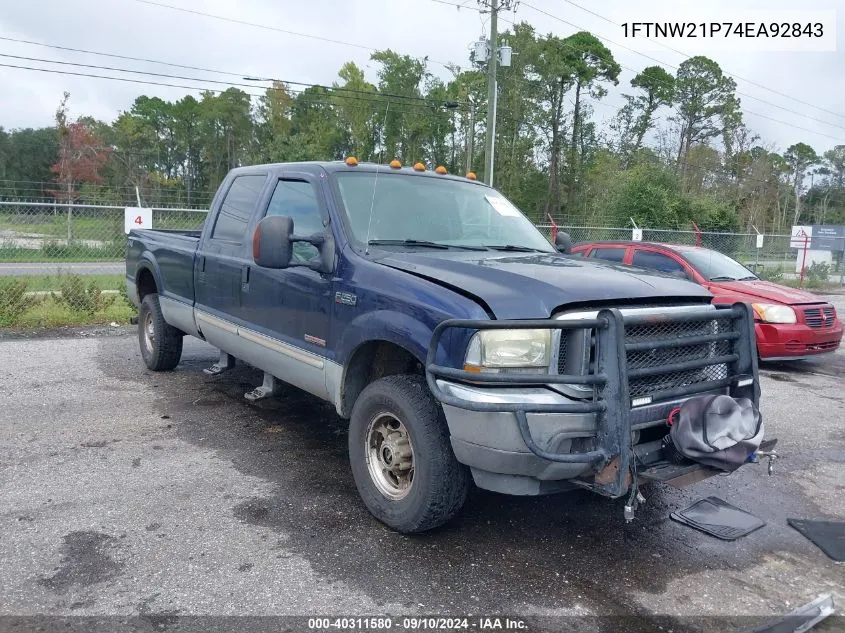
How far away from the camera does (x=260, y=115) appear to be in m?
58.3

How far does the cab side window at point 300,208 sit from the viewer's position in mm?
4508

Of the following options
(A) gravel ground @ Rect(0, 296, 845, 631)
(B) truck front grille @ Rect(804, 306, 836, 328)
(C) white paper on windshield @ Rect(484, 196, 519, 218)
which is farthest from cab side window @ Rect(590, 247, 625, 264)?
(C) white paper on windshield @ Rect(484, 196, 519, 218)

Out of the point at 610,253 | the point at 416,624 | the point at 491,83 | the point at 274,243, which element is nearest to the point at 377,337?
the point at 274,243

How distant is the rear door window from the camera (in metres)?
5.29

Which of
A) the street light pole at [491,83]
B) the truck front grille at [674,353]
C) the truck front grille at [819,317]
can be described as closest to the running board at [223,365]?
the truck front grille at [674,353]

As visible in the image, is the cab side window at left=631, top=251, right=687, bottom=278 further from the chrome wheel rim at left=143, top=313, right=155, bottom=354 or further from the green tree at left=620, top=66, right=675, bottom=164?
the green tree at left=620, top=66, right=675, bottom=164

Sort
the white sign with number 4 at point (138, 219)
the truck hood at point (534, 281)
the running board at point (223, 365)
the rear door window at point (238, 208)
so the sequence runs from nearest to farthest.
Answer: the truck hood at point (534, 281) < the rear door window at point (238, 208) < the running board at point (223, 365) < the white sign with number 4 at point (138, 219)

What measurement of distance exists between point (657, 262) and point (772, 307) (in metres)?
1.57

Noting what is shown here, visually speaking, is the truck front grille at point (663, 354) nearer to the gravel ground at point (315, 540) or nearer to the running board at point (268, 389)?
the gravel ground at point (315, 540)

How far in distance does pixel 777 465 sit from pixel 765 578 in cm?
203

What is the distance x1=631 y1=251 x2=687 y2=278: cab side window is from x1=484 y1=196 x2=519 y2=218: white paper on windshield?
166 inches

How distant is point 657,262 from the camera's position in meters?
9.27

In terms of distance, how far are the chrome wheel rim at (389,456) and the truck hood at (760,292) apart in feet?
19.5

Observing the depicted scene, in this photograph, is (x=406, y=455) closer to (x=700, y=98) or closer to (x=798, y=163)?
(x=700, y=98)
